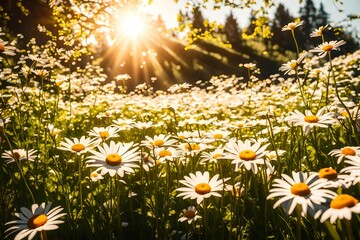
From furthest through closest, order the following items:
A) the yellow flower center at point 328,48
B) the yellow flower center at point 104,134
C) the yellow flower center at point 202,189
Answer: the yellow flower center at point 328,48 → the yellow flower center at point 104,134 → the yellow flower center at point 202,189

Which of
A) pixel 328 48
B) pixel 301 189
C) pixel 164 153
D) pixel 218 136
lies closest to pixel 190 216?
pixel 164 153

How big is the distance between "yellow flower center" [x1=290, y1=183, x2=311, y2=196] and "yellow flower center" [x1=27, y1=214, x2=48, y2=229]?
1.18 m

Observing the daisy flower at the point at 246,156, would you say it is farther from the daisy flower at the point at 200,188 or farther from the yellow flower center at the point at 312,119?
the yellow flower center at the point at 312,119

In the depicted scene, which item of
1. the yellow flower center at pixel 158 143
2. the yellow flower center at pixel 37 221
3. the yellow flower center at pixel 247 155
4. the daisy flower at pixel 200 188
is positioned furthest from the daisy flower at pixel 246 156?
the yellow flower center at pixel 37 221

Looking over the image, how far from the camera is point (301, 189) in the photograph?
1.32 meters

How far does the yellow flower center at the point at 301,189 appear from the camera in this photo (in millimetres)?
1319

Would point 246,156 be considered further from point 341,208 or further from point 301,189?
point 341,208

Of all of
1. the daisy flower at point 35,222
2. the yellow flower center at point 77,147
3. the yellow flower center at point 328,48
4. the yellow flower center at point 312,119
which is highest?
the yellow flower center at point 328,48

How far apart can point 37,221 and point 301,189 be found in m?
1.24

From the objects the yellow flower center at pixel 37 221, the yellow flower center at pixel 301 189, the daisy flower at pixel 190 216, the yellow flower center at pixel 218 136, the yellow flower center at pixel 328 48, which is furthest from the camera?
the yellow flower center at pixel 218 136

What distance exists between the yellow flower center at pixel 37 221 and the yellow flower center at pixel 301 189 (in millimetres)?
1175

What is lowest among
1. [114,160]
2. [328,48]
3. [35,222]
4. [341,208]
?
[341,208]

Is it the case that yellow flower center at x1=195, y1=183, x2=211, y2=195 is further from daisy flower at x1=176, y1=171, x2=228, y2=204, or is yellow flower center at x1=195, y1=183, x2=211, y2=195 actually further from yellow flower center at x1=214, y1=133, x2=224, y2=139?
yellow flower center at x1=214, y1=133, x2=224, y2=139

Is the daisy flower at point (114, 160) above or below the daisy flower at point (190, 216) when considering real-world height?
above
